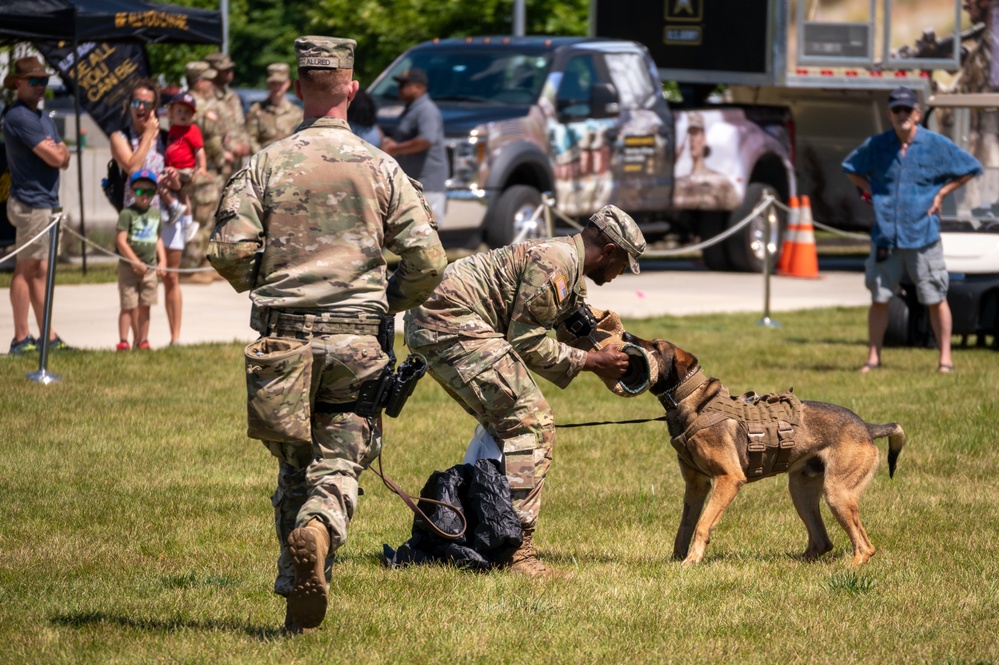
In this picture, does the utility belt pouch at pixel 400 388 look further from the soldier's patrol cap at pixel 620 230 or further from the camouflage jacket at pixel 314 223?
the soldier's patrol cap at pixel 620 230

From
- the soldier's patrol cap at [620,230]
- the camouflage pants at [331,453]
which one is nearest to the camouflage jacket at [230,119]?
the soldier's patrol cap at [620,230]

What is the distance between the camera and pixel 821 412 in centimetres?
619

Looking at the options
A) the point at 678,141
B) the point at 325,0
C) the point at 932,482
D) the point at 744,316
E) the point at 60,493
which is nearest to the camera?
the point at 60,493

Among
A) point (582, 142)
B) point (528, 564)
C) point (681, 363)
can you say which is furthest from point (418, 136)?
point (528, 564)

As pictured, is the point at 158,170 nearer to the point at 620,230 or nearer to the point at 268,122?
the point at 268,122

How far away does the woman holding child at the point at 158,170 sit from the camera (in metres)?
11.1

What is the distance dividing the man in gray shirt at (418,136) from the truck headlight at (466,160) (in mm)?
434

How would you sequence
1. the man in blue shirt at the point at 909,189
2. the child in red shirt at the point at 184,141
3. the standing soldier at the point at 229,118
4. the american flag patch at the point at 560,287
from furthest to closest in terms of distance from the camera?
the standing soldier at the point at 229,118 < the child in red shirt at the point at 184,141 < the man in blue shirt at the point at 909,189 < the american flag patch at the point at 560,287

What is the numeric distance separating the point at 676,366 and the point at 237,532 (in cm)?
208

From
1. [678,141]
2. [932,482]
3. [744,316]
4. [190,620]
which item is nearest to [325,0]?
[678,141]

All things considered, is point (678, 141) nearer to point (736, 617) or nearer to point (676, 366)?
point (676, 366)

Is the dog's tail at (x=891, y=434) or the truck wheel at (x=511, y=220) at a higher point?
the dog's tail at (x=891, y=434)

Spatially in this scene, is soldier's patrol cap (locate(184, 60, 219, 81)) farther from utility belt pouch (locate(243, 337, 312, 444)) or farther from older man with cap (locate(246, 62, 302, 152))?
utility belt pouch (locate(243, 337, 312, 444))

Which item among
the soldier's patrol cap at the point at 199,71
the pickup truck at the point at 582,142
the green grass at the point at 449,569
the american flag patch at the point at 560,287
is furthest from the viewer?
the pickup truck at the point at 582,142
